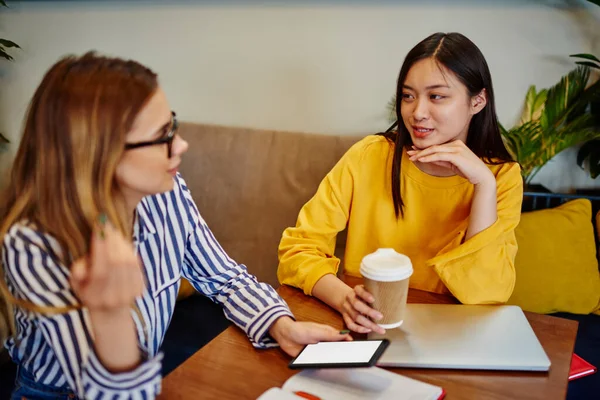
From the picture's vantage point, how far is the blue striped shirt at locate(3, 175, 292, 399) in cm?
79

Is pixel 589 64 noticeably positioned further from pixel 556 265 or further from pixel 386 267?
pixel 386 267

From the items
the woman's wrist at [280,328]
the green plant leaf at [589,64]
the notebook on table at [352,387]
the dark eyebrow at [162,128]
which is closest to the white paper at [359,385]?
the notebook on table at [352,387]

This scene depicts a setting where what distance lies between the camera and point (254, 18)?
2.37 m

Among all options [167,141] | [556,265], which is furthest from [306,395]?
[556,265]

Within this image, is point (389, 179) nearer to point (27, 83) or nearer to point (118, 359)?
point (118, 359)

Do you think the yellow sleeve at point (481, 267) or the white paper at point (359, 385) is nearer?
the white paper at point (359, 385)

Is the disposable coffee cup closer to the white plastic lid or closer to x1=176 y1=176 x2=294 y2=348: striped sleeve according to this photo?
the white plastic lid

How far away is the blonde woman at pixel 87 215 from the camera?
76cm

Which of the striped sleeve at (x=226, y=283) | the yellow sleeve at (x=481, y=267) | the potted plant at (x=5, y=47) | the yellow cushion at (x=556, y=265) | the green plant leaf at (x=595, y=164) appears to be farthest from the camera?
the potted plant at (x=5, y=47)

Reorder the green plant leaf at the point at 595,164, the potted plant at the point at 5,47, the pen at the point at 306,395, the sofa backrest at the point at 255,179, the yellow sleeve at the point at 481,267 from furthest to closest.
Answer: the potted plant at the point at 5,47 < the sofa backrest at the point at 255,179 < the green plant leaf at the point at 595,164 < the yellow sleeve at the point at 481,267 < the pen at the point at 306,395

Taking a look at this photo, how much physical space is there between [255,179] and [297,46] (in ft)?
1.96

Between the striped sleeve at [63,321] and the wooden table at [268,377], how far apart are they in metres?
0.14

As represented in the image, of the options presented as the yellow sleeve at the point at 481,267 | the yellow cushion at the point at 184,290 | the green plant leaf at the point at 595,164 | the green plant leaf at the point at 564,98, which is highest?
the green plant leaf at the point at 564,98

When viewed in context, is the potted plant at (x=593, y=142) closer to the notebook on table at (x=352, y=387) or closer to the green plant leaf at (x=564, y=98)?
the green plant leaf at (x=564, y=98)
